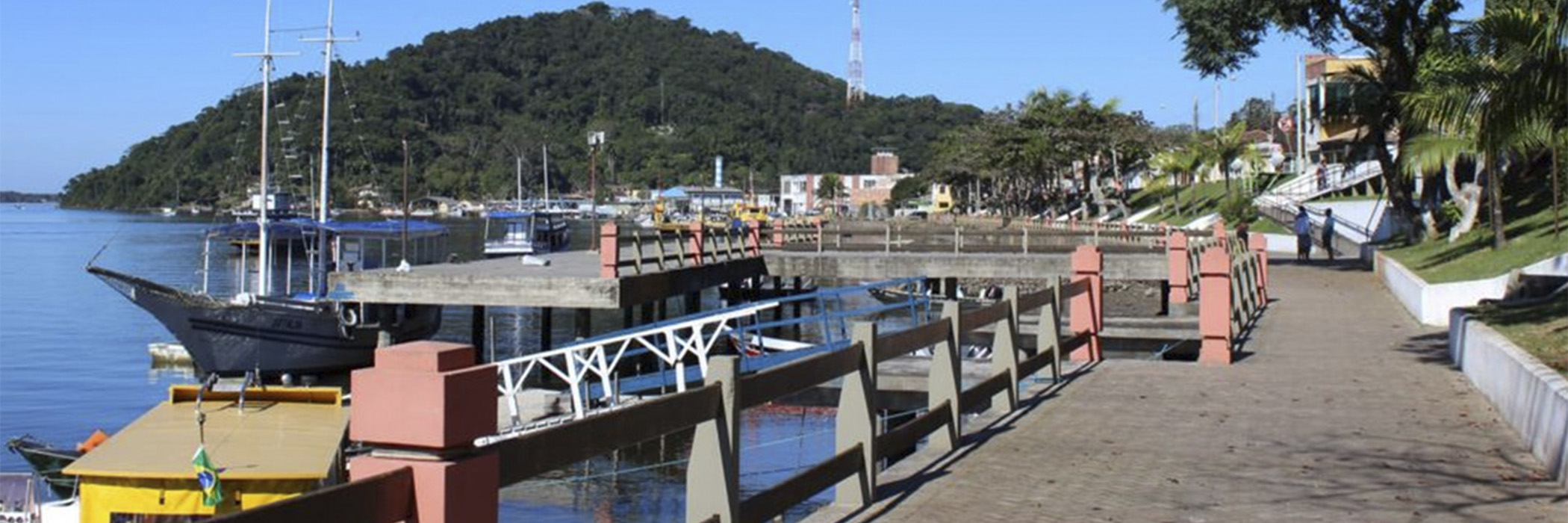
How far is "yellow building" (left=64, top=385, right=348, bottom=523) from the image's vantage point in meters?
14.6

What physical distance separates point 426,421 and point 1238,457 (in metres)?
7.86

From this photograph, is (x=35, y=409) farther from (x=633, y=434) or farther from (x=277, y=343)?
(x=633, y=434)

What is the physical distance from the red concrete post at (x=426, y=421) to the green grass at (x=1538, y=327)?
9773mm

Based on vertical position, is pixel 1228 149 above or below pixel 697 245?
above

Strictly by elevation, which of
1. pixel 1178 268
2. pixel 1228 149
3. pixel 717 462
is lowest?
pixel 717 462

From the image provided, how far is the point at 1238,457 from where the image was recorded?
11469 mm

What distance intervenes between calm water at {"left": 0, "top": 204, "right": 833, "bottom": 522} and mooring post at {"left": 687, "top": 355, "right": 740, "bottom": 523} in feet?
17.0

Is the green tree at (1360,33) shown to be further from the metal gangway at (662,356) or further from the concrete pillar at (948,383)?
the concrete pillar at (948,383)

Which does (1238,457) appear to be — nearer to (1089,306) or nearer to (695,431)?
(695,431)

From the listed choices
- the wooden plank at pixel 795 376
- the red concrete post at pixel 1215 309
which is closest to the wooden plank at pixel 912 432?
the wooden plank at pixel 795 376

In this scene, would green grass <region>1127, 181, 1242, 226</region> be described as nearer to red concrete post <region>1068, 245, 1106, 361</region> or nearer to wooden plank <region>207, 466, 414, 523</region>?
red concrete post <region>1068, 245, 1106, 361</region>

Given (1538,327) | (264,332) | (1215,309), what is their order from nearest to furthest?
1. (1538,327)
2. (1215,309)
3. (264,332)

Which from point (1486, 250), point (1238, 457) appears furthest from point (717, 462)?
point (1486, 250)

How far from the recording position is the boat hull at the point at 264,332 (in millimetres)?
37156
